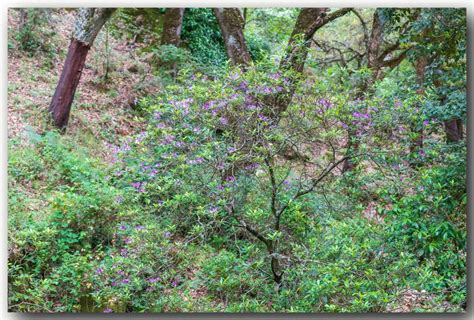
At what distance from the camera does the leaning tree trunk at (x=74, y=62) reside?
16.5ft

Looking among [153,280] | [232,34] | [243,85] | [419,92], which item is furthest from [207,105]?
[232,34]

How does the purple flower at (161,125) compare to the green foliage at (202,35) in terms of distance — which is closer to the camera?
the purple flower at (161,125)

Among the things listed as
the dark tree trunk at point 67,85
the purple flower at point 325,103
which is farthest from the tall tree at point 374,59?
the dark tree trunk at point 67,85

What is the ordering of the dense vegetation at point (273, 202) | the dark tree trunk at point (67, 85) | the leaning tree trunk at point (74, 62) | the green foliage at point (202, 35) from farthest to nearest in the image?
the green foliage at point (202, 35)
the dark tree trunk at point (67, 85)
the leaning tree trunk at point (74, 62)
the dense vegetation at point (273, 202)

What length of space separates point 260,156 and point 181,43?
171 inches

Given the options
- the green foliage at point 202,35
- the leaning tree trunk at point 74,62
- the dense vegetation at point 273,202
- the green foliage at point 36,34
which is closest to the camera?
the dense vegetation at point 273,202

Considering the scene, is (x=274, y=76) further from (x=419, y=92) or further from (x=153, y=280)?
(x=153, y=280)

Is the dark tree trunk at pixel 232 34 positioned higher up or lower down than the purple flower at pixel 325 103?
higher up

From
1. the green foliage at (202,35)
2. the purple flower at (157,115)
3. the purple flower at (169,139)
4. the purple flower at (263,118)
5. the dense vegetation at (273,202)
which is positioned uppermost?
the green foliage at (202,35)

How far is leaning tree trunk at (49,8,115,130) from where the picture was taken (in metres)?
5.03

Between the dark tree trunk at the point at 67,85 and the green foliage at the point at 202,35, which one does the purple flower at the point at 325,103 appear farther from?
the green foliage at the point at 202,35

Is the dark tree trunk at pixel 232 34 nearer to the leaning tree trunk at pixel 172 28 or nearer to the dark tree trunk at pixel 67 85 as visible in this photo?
the leaning tree trunk at pixel 172 28

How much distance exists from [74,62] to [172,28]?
2412 mm

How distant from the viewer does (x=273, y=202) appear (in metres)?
3.65
